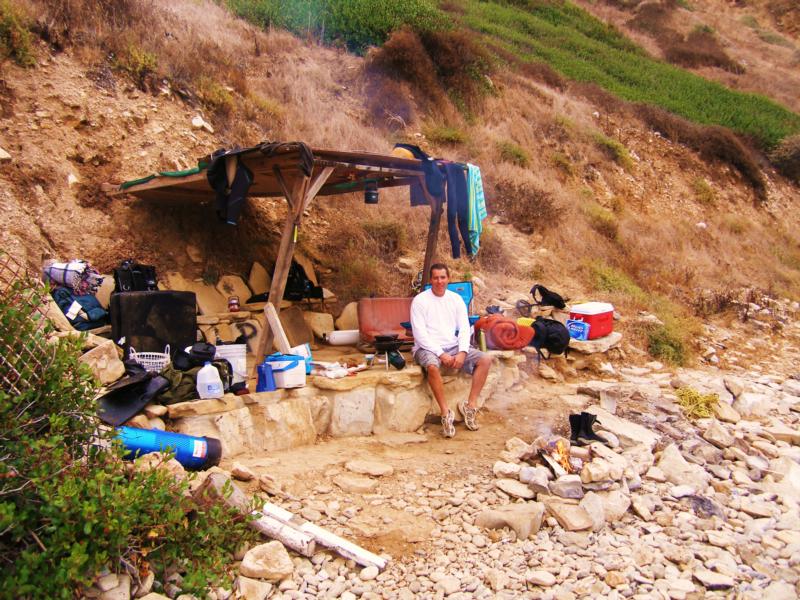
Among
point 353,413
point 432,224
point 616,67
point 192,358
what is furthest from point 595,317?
point 616,67

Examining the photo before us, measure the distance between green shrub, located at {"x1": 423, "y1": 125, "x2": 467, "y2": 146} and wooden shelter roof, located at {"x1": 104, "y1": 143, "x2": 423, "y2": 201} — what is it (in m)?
6.82

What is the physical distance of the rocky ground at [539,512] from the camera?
3.57 meters

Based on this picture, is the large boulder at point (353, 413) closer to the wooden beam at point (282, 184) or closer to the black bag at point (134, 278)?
the wooden beam at point (282, 184)

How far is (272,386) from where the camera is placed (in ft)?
17.6

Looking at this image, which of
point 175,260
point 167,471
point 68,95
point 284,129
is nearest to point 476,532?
point 167,471

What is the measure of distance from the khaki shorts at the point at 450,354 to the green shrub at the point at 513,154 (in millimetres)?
9524

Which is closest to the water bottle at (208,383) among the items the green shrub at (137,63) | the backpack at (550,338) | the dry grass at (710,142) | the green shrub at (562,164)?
the backpack at (550,338)

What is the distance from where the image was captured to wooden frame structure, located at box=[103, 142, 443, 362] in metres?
5.50

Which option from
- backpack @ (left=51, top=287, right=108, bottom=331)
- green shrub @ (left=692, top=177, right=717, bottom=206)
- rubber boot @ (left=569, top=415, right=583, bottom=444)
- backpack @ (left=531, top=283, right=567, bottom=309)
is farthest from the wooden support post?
green shrub @ (left=692, top=177, right=717, bottom=206)

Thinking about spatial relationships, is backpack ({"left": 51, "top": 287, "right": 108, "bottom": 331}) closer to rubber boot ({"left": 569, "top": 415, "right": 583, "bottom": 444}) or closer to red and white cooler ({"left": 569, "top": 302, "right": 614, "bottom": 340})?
rubber boot ({"left": 569, "top": 415, "right": 583, "bottom": 444})

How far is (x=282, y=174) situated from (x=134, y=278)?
2.05 metres

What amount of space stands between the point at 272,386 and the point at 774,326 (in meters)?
10.7

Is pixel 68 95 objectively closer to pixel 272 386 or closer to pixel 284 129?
pixel 284 129

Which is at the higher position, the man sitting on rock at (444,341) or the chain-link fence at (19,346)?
the chain-link fence at (19,346)
